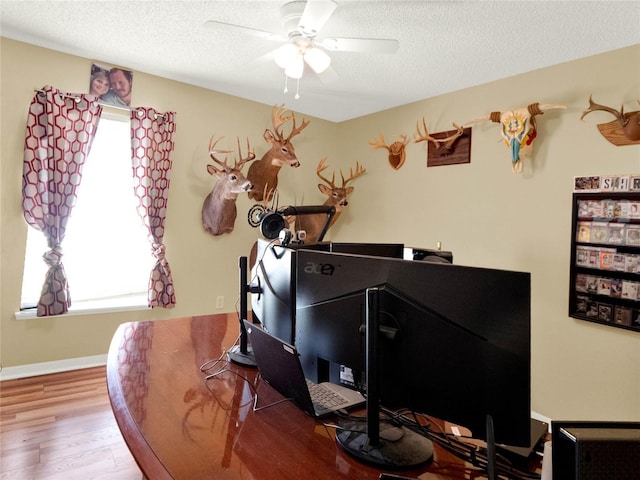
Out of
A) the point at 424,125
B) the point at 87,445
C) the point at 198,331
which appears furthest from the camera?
the point at 424,125

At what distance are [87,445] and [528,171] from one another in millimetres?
3488

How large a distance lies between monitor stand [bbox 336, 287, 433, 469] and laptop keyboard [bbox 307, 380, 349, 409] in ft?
0.58

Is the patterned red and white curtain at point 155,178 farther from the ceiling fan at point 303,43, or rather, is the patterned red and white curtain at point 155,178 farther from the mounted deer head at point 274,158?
the ceiling fan at point 303,43

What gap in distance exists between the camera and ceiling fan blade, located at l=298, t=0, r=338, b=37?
1.79 m

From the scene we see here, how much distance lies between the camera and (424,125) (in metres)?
3.60

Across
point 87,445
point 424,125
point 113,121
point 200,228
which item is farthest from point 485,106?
point 87,445

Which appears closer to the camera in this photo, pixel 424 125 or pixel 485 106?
pixel 485 106

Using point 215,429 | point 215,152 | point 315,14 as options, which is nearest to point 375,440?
point 215,429

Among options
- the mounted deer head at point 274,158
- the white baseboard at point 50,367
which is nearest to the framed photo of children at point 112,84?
the mounted deer head at point 274,158

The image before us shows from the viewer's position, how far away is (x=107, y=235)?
10.7 feet

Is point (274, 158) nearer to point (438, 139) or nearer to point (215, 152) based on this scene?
point (215, 152)

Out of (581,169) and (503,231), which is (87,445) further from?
(581,169)

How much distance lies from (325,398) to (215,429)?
1.22 ft

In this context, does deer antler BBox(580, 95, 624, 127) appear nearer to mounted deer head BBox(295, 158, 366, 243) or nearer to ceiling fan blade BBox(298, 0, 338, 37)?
ceiling fan blade BBox(298, 0, 338, 37)
